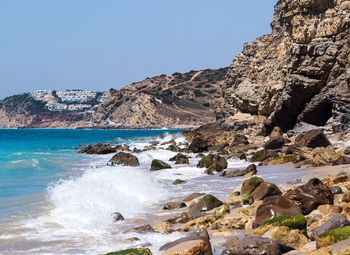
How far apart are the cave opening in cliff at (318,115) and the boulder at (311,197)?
938 inches

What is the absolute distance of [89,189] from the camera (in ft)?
57.5

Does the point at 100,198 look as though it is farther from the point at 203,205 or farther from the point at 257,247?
the point at 257,247

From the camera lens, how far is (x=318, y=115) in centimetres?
3503

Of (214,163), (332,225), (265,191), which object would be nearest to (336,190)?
(265,191)

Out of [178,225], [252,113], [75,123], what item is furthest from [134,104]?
[178,225]

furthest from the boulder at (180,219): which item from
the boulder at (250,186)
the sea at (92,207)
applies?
the boulder at (250,186)

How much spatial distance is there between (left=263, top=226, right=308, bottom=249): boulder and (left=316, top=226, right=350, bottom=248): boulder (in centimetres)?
63

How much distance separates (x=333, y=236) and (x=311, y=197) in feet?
11.0

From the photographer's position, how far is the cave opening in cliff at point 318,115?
3450 cm

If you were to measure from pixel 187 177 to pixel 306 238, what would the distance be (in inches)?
518

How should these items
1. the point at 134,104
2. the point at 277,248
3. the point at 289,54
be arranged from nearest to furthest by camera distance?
the point at 277,248, the point at 289,54, the point at 134,104

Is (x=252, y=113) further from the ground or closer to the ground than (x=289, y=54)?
closer to the ground

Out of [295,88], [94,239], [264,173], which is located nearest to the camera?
[94,239]

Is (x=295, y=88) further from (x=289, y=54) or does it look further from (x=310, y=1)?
(x=310, y=1)
